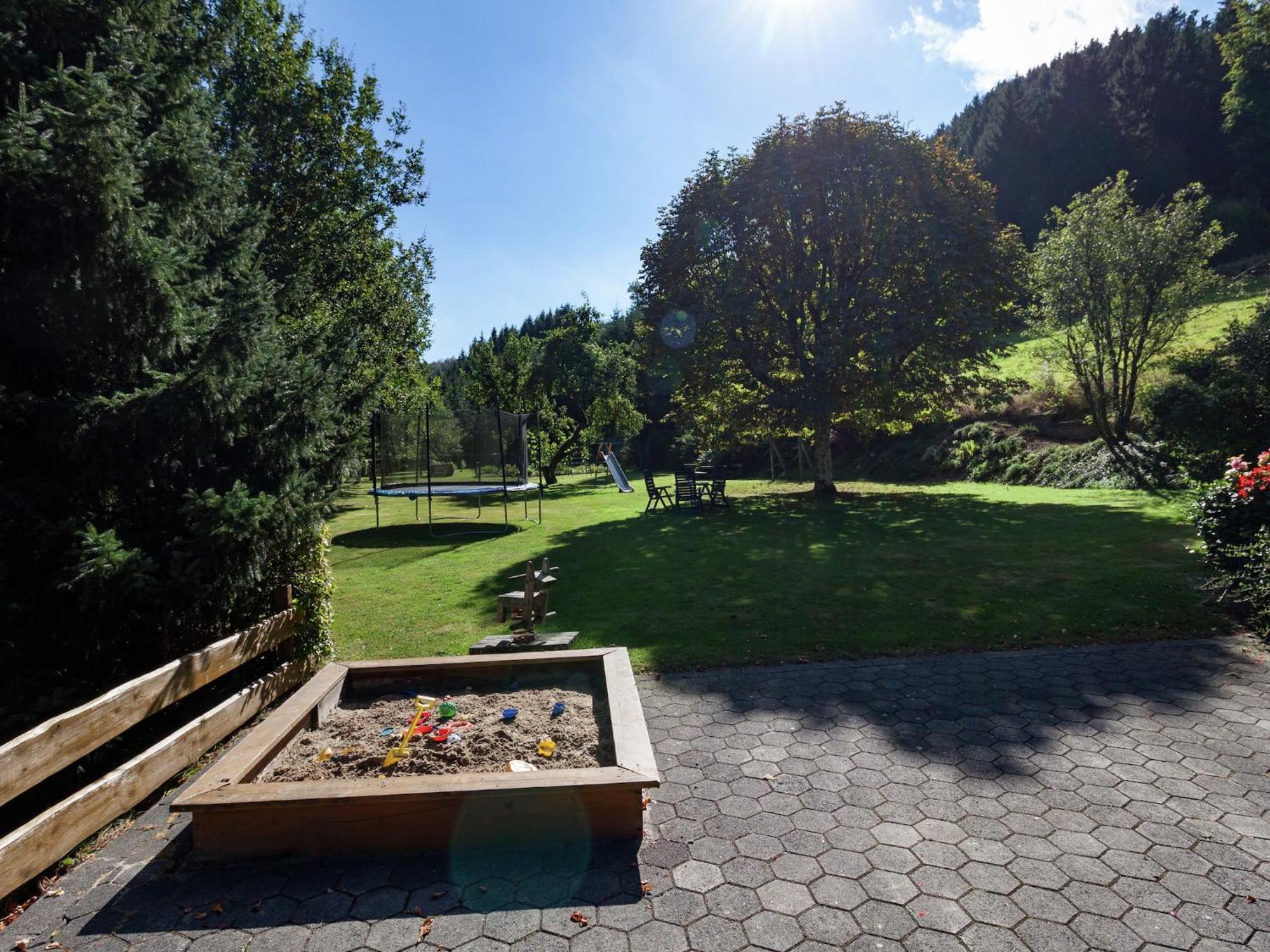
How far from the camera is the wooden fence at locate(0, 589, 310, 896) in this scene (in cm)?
Answer: 304

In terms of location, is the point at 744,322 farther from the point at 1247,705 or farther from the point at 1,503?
the point at 1,503

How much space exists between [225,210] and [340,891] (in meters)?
5.19

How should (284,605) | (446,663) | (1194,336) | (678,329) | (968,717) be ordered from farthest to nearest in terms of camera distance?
(1194,336)
(678,329)
(284,605)
(446,663)
(968,717)

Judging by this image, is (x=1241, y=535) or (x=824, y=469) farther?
(x=824, y=469)

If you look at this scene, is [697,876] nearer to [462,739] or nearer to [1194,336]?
[462,739]

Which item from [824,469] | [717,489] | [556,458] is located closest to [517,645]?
[717,489]

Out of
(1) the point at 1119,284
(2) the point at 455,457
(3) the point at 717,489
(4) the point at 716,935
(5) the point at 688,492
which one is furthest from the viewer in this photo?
(2) the point at 455,457

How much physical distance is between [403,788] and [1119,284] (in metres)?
23.5

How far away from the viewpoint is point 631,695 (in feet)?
15.2

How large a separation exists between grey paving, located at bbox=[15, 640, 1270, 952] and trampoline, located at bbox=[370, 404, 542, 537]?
44.0ft

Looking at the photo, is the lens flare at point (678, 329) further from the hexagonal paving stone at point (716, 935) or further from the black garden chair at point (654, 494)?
the hexagonal paving stone at point (716, 935)

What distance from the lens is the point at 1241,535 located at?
22.9 ft

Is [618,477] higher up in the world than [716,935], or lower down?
higher up

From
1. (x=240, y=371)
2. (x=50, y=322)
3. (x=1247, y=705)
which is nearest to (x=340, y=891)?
(x=240, y=371)
